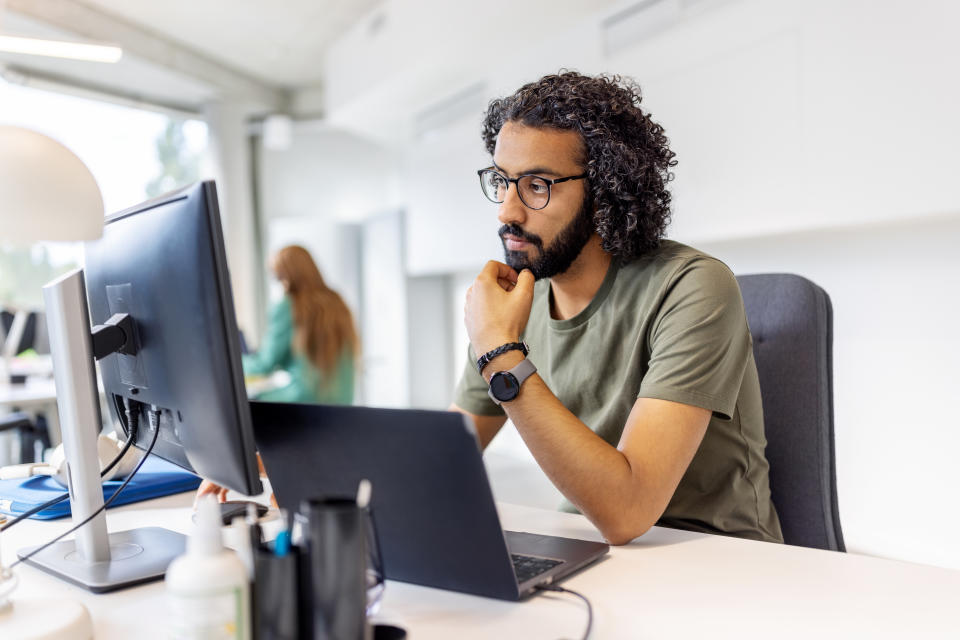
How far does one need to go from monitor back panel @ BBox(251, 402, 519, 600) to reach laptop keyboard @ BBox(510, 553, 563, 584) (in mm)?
44

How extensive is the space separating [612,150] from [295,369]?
2.57 metres

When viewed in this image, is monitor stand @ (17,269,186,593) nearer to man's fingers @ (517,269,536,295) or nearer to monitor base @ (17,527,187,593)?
monitor base @ (17,527,187,593)

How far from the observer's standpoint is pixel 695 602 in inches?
31.9

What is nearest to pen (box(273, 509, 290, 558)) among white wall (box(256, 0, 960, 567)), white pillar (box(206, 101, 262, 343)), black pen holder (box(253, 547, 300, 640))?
black pen holder (box(253, 547, 300, 640))

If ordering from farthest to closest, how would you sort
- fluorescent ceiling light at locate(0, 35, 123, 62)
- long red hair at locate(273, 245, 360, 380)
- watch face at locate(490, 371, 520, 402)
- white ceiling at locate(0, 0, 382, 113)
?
white ceiling at locate(0, 0, 382, 113) → long red hair at locate(273, 245, 360, 380) → fluorescent ceiling light at locate(0, 35, 123, 62) → watch face at locate(490, 371, 520, 402)

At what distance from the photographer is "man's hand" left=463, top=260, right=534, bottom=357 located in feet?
4.00

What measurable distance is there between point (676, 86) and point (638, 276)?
202 centimetres

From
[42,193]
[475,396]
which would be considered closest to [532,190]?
[475,396]

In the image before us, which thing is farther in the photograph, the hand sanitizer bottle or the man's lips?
the man's lips

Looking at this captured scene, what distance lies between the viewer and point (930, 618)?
2.51ft

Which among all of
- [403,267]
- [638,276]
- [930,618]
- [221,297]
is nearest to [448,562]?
[221,297]

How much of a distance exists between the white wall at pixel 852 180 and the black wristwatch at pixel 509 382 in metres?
1.75

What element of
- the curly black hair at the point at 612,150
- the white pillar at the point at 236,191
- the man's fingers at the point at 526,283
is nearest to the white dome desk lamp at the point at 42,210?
the man's fingers at the point at 526,283

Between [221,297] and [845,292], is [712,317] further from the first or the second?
[845,292]
